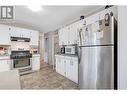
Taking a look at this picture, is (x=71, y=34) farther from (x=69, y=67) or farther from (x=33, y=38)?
(x=33, y=38)

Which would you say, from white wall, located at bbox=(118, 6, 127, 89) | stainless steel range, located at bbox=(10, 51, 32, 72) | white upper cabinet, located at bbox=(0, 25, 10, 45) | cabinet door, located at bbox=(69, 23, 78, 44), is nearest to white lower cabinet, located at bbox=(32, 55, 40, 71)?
stainless steel range, located at bbox=(10, 51, 32, 72)

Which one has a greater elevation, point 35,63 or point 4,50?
point 4,50

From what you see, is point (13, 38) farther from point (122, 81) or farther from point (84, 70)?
point (122, 81)

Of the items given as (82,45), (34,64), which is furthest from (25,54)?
(82,45)

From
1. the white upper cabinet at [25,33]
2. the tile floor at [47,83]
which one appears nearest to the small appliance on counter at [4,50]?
the white upper cabinet at [25,33]

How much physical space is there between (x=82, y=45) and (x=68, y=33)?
2007 mm

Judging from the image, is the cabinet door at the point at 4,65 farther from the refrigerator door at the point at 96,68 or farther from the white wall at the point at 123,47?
the white wall at the point at 123,47

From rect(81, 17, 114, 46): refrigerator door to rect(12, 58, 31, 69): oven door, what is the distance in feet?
10.6

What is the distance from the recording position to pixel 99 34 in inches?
75.3

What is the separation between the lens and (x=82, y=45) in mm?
2311

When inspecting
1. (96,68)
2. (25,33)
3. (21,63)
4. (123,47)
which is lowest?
(21,63)

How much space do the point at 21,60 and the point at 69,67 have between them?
2242 mm

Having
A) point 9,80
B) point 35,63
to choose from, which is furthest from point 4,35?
point 9,80

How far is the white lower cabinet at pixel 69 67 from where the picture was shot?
3.34 m
